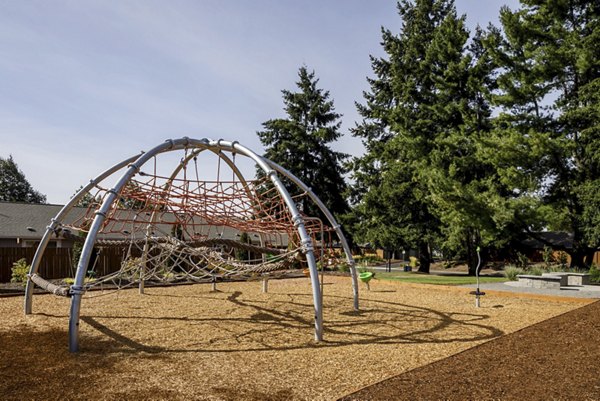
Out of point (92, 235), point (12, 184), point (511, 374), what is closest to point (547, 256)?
point (511, 374)

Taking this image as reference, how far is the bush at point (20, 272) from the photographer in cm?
1706

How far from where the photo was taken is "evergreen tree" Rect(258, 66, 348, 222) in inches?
1603

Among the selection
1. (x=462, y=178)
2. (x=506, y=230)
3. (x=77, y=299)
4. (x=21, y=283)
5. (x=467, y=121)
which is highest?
(x=467, y=121)

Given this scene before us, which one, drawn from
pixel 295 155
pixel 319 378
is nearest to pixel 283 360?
pixel 319 378

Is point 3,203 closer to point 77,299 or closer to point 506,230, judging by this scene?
point 77,299

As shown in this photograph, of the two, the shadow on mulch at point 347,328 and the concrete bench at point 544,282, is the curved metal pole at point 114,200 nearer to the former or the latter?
the shadow on mulch at point 347,328

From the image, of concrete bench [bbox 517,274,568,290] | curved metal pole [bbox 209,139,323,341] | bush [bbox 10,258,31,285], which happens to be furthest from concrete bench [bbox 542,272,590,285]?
bush [bbox 10,258,31,285]

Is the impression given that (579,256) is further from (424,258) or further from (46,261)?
(46,261)

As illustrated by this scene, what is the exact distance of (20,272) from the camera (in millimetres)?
17094

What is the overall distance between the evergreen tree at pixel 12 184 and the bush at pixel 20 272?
181 ft

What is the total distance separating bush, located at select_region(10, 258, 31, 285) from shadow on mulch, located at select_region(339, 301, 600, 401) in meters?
16.2

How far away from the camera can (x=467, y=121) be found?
1057 inches

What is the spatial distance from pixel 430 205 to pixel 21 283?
22961mm

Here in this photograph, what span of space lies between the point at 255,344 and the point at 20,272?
1371 cm
